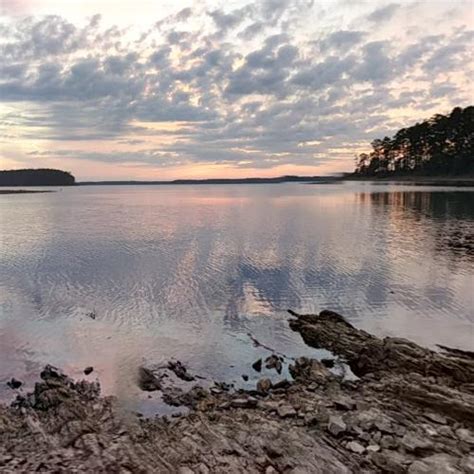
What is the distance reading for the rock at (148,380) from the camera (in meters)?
14.9

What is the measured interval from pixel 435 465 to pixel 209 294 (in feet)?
60.5

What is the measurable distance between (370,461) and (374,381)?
16.5 ft

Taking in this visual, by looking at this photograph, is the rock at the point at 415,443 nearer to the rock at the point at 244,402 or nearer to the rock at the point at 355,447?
the rock at the point at 355,447

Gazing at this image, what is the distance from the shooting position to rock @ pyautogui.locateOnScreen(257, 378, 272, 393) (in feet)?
47.1

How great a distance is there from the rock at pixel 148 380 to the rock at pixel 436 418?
7751 millimetres

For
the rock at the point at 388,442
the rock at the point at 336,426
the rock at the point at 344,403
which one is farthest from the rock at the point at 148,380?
the rock at the point at 388,442

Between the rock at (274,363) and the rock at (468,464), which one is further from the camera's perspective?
the rock at (274,363)

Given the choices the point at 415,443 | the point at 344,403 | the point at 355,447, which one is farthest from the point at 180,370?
the point at 415,443

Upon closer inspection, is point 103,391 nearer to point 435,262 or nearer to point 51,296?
point 51,296

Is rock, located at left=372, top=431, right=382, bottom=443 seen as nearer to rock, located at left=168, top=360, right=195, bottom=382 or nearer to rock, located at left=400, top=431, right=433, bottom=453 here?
rock, located at left=400, top=431, right=433, bottom=453

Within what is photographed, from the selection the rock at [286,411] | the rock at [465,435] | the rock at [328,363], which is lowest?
the rock at [328,363]

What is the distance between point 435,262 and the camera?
3422 centimetres

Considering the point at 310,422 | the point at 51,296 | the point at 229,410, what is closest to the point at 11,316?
the point at 51,296

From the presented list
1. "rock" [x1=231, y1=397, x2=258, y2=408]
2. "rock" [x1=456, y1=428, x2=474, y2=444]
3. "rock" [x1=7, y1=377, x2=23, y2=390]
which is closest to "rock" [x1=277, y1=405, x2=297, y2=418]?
"rock" [x1=231, y1=397, x2=258, y2=408]
